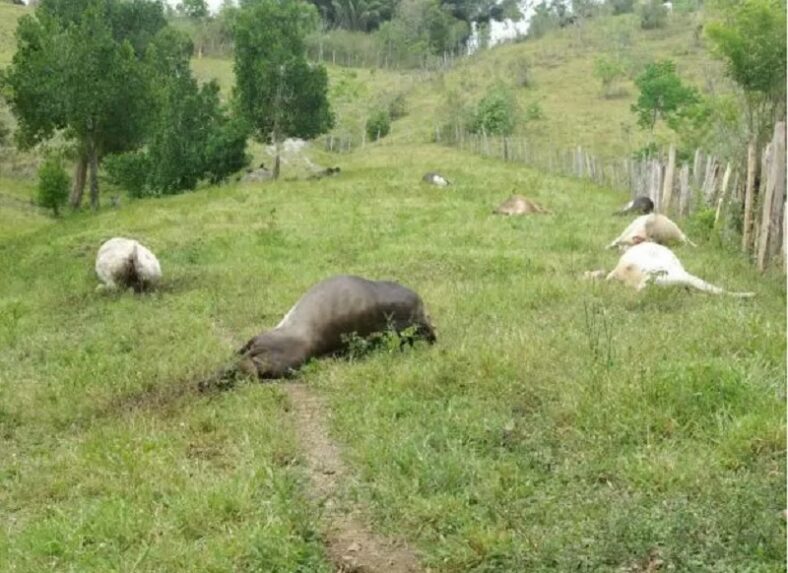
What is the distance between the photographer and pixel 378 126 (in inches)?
2325

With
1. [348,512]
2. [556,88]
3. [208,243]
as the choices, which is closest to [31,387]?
[348,512]

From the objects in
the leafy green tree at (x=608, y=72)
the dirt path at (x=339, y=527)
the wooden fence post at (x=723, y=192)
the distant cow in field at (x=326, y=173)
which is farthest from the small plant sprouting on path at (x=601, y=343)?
the leafy green tree at (x=608, y=72)

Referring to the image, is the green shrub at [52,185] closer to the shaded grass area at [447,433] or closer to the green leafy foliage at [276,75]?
the green leafy foliage at [276,75]

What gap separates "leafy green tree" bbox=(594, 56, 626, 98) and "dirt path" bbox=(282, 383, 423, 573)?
194 feet

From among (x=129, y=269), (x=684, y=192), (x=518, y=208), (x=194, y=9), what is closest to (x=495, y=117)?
(x=518, y=208)

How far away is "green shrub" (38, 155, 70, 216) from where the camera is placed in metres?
35.9

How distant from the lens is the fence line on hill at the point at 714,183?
39.5ft

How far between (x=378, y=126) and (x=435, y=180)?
30131mm

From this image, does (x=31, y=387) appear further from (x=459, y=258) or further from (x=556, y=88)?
(x=556, y=88)

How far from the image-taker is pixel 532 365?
25.7 ft

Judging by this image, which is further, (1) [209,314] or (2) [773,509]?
(1) [209,314]

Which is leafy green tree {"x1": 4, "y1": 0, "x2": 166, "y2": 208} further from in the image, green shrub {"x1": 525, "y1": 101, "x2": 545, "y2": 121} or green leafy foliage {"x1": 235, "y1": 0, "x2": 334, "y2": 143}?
green shrub {"x1": 525, "y1": 101, "x2": 545, "y2": 121}

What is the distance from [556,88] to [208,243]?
5414cm

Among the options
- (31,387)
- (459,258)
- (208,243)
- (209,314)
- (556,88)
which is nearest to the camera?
(31,387)
